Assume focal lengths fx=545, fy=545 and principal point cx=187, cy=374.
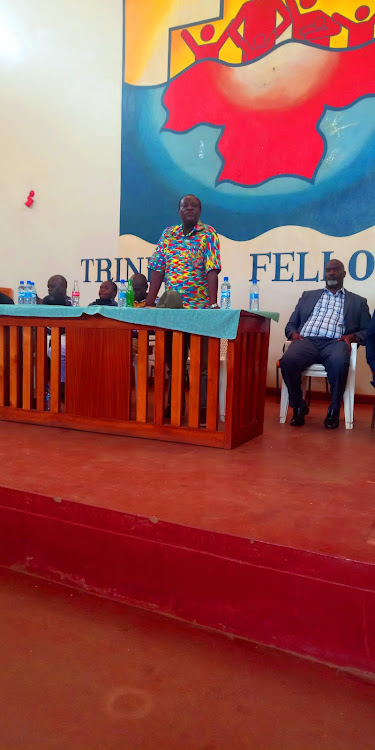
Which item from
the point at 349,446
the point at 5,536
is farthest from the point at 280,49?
the point at 5,536

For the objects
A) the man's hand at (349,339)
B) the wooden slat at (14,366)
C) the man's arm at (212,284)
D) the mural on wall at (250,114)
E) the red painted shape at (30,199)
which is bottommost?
the wooden slat at (14,366)

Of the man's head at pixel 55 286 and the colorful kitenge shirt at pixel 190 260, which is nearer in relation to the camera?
the colorful kitenge shirt at pixel 190 260

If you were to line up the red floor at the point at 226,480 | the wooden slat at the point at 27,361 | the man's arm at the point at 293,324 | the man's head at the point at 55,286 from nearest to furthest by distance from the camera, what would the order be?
the red floor at the point at 226,480 → the wooden slat at the point at 27,361 → the man's arm at the point at 293,324 → the man's head at the point at 55,286

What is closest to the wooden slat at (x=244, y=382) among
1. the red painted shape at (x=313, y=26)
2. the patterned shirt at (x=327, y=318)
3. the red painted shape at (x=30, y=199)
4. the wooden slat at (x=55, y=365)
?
the wooden slat at (x=55, y=365)

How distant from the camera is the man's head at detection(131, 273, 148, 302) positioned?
174 inches

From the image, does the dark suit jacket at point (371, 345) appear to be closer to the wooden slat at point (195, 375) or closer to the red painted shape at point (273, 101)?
the wooden slat at point (195, 375)

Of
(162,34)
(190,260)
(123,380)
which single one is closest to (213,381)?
(123,380)

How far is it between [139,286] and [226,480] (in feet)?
9.25

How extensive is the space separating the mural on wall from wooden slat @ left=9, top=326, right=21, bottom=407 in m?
2.26

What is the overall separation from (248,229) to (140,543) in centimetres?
345

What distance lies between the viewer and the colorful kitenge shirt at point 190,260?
9.52 ft

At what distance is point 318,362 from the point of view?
3350 millimetres

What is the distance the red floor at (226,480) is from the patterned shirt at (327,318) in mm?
891

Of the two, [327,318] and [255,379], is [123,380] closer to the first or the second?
[255,379]
